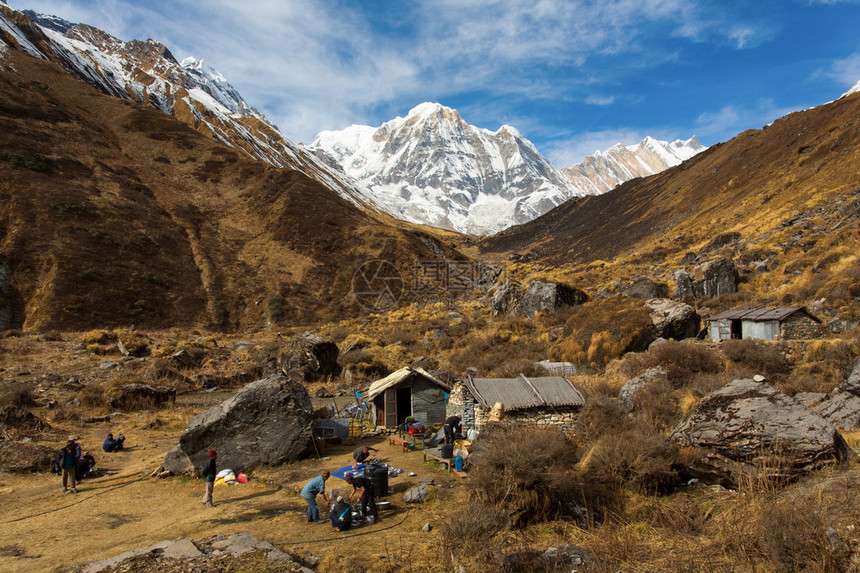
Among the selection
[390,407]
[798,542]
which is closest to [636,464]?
[798,542]

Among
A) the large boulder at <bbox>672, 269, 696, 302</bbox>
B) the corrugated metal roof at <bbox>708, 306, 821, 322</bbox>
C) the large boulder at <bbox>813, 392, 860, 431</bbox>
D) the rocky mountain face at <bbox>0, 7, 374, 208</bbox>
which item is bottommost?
the large boulder at <bbox>813, 392, 860, 431</bbox>

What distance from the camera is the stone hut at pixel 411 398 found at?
17281 millimetres

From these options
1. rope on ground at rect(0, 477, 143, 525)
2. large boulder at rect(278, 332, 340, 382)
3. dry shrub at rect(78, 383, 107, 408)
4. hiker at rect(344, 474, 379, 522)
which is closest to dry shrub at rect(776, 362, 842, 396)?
hiker at rect(344, 474, 379, 522)

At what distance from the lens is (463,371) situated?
23984mm

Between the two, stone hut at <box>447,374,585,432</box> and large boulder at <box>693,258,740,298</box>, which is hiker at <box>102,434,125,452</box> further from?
large boulder at <box>693,258,740,298</box>

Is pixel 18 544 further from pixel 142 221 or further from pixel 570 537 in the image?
pixel 142 221

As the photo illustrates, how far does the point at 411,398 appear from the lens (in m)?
17.4

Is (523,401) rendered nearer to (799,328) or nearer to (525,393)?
(525,393)

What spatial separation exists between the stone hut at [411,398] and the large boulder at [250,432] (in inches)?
192

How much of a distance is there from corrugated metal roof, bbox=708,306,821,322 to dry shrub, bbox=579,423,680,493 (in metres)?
11.1

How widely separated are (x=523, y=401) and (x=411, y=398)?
17.6 feet

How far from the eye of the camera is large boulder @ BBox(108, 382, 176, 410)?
18.5m

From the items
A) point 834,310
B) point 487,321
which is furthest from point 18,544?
point 487,321

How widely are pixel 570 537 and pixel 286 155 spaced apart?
138 m
